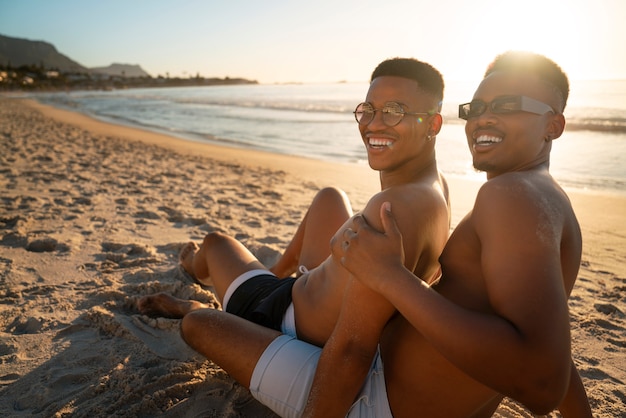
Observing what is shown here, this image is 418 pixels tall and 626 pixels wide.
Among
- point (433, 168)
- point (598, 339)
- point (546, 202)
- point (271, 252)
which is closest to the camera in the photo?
point (546, 202)

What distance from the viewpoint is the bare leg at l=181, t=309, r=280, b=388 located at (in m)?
1.90

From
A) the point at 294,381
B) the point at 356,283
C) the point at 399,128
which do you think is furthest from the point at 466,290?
the point at 399,128

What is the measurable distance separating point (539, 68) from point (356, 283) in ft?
3.46

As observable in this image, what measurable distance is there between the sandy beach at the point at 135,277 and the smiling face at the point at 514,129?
4.80 feet

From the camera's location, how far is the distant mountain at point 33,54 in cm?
16300

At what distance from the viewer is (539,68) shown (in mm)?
1542

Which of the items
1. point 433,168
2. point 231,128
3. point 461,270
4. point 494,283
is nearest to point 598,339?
point 433,168

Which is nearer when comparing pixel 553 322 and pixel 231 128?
pixel 553 322

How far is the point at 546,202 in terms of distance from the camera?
4.01 feet

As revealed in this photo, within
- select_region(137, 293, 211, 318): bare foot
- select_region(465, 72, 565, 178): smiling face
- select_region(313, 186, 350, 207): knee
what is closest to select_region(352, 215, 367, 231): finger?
select_region(465, 72, 565, 178): smiling face

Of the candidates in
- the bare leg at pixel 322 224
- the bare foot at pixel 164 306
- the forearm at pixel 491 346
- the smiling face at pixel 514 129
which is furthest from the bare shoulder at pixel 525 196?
the bare foot at pixel 164 306

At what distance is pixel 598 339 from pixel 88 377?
3255 mm

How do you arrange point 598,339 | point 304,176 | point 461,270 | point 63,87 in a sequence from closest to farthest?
point 461,270 < point 598,339 < point 304,176 < point 63,87

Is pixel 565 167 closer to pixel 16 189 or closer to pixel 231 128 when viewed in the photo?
pixel 16 189
